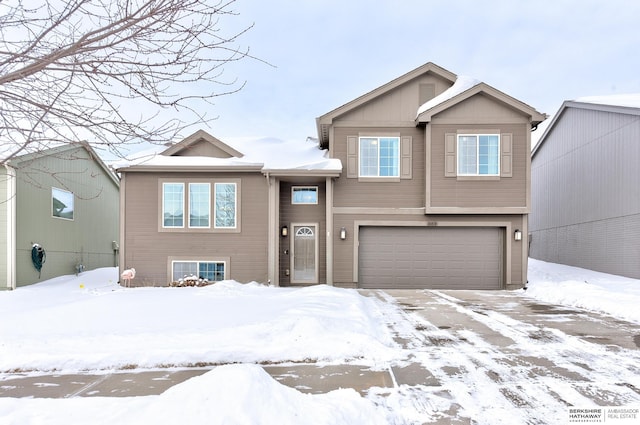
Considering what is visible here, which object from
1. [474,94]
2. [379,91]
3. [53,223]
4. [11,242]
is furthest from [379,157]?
[53,223]

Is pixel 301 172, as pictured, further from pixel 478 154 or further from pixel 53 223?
pixel 53 223

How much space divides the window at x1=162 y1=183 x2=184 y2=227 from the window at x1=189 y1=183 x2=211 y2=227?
0.98 ft

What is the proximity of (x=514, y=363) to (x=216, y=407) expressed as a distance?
3.77 metres

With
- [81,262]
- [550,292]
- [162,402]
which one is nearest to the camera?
[162,402]

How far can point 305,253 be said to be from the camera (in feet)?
43.3

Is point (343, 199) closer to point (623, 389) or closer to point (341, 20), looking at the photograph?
point (341, 20)

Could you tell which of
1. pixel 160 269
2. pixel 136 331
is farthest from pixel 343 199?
pixel 136 331

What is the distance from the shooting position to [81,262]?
16.6 metres

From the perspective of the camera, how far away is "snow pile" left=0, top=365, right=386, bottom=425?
287cm

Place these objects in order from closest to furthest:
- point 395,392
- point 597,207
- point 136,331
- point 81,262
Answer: point 395,392 < point 136,331 < point 597,207 < point 81,262

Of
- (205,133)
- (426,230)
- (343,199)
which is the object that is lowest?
(426,230)

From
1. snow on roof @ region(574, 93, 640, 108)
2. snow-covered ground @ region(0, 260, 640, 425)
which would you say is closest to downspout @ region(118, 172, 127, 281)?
snow-covered ground @ region(0, 260, 640, 425)

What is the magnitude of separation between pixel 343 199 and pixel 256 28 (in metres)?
9.44

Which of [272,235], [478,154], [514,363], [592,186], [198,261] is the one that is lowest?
[514,363]
